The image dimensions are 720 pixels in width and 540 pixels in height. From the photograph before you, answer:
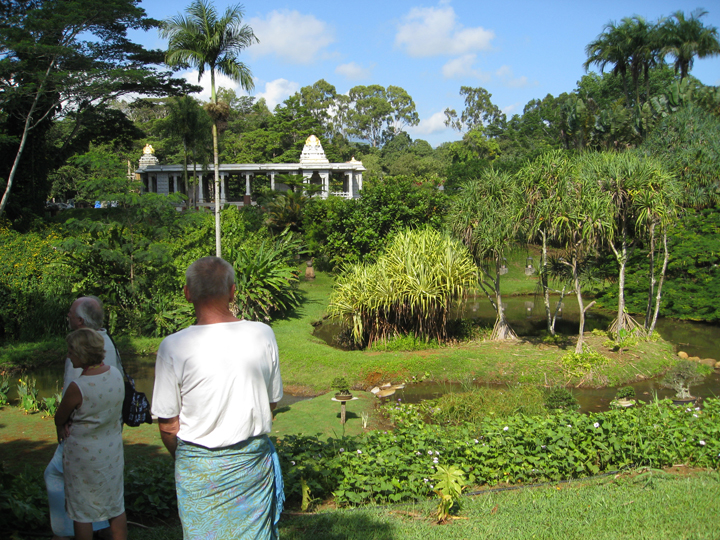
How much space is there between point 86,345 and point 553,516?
3470mm

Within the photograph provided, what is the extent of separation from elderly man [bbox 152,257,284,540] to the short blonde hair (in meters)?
1.14

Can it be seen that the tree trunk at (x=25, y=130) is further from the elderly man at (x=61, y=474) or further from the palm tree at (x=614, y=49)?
the palm tree at (x=614, y=49)

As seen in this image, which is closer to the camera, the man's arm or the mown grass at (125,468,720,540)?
the man's arm

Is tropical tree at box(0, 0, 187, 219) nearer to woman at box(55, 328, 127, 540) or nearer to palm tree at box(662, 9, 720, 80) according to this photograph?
woman at box(55, 328, 127, 540)

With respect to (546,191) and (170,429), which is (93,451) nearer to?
(170,429)

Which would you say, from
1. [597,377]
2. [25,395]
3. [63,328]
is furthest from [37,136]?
[597,377]

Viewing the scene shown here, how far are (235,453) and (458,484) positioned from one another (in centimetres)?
260

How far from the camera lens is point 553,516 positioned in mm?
4133

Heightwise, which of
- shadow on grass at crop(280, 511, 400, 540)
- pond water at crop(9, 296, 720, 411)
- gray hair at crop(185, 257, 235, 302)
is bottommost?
pond water at crop(9, 296, 720, 411)

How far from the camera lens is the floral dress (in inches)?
136

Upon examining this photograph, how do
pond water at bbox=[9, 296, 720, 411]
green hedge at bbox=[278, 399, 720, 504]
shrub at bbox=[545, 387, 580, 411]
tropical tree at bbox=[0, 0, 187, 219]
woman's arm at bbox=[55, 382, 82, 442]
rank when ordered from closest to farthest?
1. woman's arm at bbox=[55, 382, 82, 442]
2. green hedge at bbox=[278, 399, 720, 504]
3. shrub at bbox=[545, 387, 580, 411]
4. pond water at bbox=[9, 296, 720, 411]
5. tropical tree at bbox=[0, 0, 187, 219]

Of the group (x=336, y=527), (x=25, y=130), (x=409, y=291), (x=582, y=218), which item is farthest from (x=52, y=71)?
(x=336, y=527)

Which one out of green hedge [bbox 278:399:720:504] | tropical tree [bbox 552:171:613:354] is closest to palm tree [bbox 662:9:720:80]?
tropical tree [bbox 552:171:613:354]

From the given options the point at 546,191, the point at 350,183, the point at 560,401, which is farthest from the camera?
the point at 350,183
